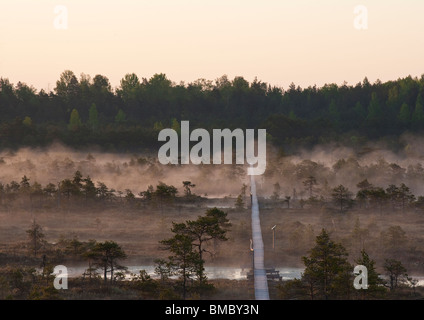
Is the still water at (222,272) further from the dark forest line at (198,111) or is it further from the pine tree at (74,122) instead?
the pine tree at (74,122)

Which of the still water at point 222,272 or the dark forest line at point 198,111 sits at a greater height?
the dark forest line at point 198,111

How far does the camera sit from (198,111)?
6053 inches

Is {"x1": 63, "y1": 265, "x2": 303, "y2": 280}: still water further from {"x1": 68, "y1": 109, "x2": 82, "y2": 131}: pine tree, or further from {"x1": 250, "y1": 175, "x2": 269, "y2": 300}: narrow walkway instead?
{"x1": 68, "y1": 109, "x2": 82, "y2": 131}: pine tree

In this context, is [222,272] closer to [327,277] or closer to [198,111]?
[327,277]

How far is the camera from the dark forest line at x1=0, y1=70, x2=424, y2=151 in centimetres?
12150

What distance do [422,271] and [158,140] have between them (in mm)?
80545

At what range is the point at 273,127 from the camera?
417 feet

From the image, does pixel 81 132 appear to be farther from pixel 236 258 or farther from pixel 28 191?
pixel 236 258

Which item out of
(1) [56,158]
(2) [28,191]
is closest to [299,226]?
(2) [28,191]

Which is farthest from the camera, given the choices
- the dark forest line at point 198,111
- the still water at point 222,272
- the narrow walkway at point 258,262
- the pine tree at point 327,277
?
the dark forest line at point 198,111

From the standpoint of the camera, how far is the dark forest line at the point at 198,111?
122 m

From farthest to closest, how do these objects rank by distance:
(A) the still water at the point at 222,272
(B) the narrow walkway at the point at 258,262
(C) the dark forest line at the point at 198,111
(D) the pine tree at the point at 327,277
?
(C) the dark forest line at the point at 198,111
(A) the still water at the point at 222,272
(B) the narrow walkway at the point at 258,262
(D) the pine tree at the point at 327,277

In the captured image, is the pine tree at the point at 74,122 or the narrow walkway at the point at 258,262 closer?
the narrow walkway at the point at 258,262

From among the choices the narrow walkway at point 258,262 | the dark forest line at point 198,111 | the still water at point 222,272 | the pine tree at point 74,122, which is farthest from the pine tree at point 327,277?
the pine tree at point 74,122
